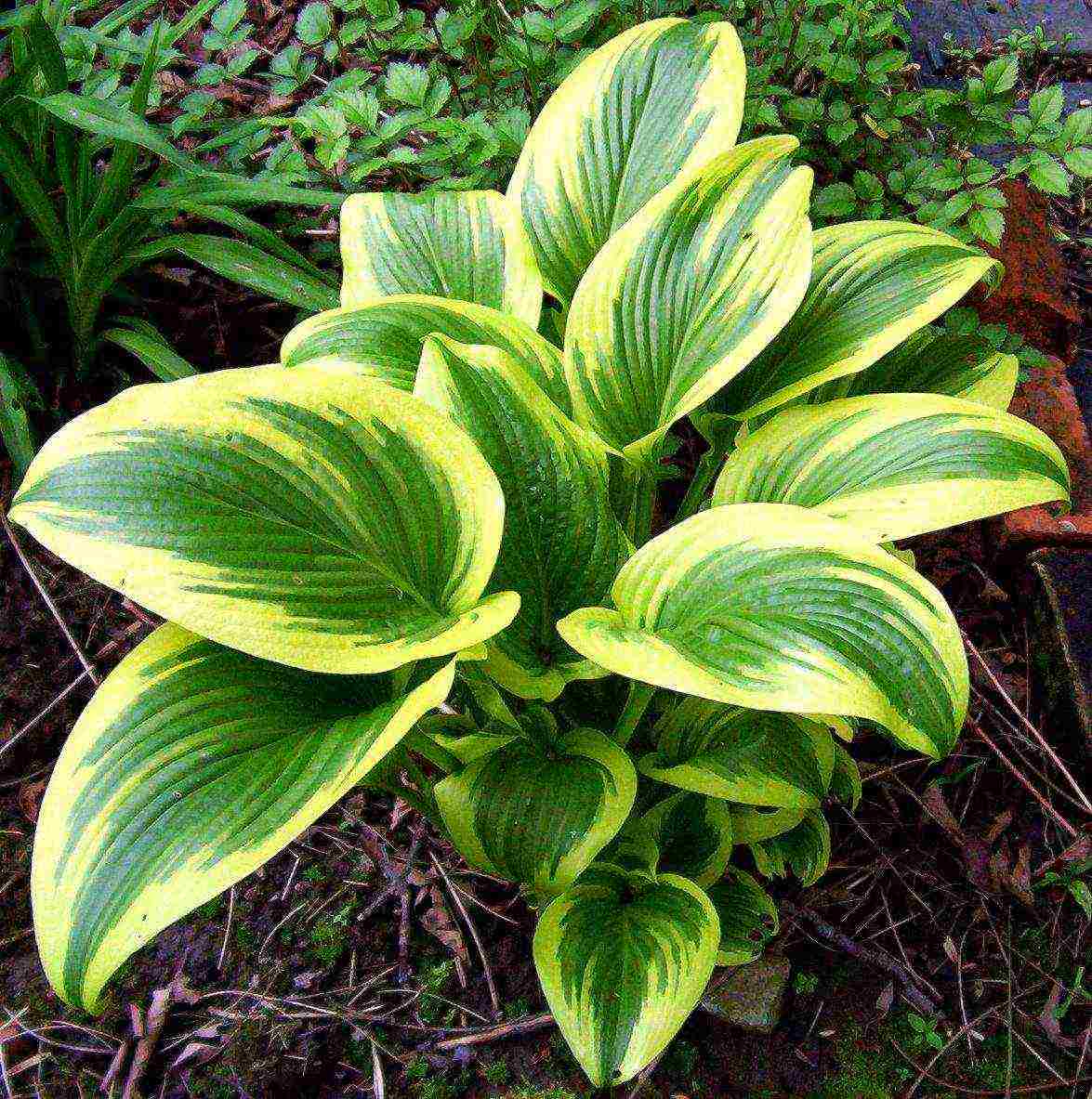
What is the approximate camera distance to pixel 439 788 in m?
0.95

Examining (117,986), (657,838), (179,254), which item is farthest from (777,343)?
(179,254)

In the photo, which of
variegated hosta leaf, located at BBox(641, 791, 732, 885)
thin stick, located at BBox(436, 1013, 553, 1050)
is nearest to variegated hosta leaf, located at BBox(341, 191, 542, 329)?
variegated hosta leaf, located at BBox(641, 791, 732, 885)

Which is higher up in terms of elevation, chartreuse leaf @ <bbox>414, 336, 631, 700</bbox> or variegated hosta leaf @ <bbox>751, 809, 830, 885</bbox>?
chartreuse leaf @ <bbox>414, 336, 631, 700</bbox>

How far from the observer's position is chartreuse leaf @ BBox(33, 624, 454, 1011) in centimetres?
67

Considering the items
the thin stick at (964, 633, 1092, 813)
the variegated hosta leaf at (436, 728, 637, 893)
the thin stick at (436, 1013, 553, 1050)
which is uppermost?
the variegated hosta leaf at (436, 728, 637, 893)

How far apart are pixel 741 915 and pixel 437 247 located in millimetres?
908

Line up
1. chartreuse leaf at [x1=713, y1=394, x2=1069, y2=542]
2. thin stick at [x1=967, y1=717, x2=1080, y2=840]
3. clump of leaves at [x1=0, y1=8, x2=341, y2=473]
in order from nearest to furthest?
chartreuse leaf at [x1=713, y1=394, x2=1069, y2=542]
thin stick at [x1=967, y1=717, x2=1080, y2=840]
clump of leaves at [x1=0, y1=8, x2=341, y2=473]

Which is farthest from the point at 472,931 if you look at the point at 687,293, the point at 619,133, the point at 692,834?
the point at 619,133

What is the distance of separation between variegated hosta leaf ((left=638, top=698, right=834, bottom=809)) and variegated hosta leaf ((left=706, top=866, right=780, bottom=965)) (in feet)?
0.57

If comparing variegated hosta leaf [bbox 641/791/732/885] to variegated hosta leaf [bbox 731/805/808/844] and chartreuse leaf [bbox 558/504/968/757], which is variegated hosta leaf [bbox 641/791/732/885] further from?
chartreuse leaf [bbox 558/504/968/757]

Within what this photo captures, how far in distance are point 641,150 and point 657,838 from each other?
2.73 ft

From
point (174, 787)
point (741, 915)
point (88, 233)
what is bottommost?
point (741, 915)

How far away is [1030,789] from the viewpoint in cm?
138

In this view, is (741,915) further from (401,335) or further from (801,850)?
(401,335)
